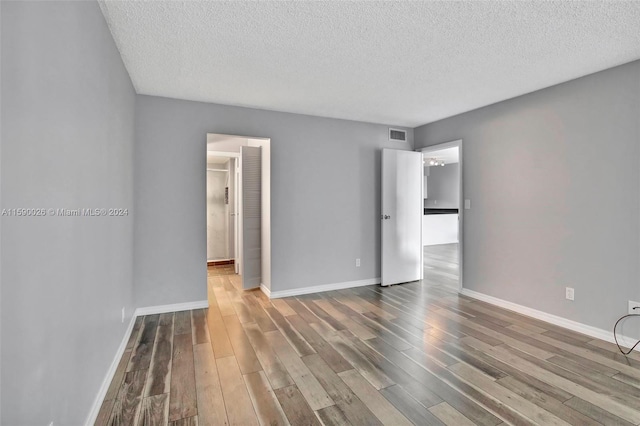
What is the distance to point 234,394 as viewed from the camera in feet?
7.00

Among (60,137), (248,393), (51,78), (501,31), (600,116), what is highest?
(501,31)

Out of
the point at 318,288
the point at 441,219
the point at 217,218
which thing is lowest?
the point at 318,288

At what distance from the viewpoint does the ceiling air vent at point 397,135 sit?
513 cm

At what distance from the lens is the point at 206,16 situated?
84.0 inches

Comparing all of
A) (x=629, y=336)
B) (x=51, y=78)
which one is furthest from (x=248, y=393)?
(x=629, y=336)

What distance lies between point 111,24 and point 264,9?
1.09 meters

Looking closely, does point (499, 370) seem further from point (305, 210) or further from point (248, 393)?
point (305, 210)

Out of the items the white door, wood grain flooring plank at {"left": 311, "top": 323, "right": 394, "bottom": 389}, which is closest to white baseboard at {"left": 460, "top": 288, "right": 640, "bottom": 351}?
the white door

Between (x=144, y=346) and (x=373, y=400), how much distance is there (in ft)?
6.70

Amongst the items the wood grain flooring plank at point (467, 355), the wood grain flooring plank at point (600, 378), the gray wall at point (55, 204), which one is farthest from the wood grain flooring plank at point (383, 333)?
the gray wall at point (55, 204)

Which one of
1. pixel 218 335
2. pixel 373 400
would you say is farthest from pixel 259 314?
pixel 373 400

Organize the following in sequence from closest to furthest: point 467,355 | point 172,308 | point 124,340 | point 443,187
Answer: point 467,355, point 124,340, point 172,308, point 443,187

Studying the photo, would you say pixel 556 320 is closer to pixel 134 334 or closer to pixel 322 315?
pixel 322 315

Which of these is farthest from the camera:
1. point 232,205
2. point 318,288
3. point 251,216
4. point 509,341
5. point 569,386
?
point 232,205
